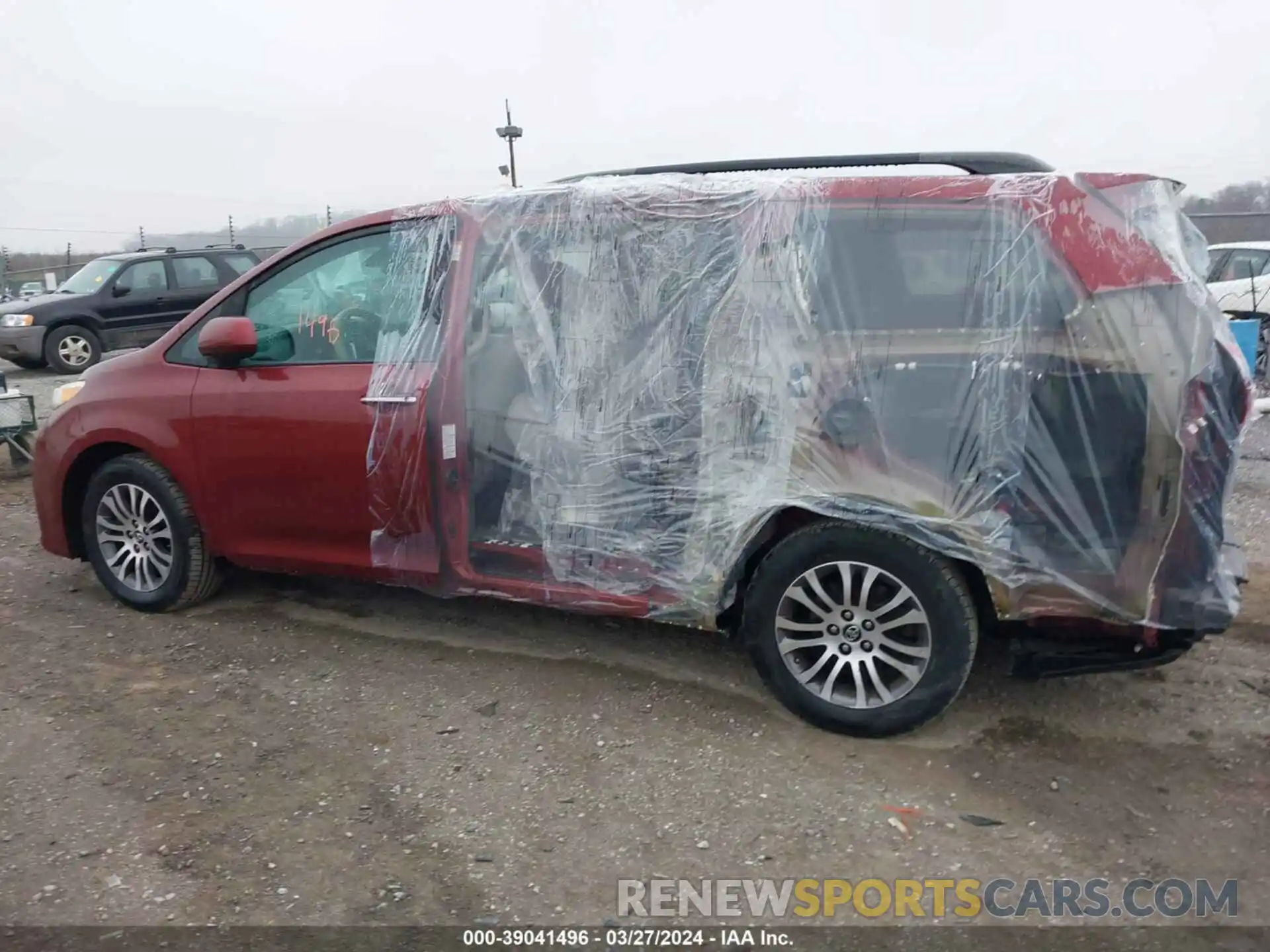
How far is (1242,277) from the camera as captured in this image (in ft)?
34.6

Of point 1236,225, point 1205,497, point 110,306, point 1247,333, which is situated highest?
point 1236,225

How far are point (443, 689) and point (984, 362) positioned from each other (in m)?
2.29

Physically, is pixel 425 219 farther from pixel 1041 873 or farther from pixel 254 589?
pixel 1041 873

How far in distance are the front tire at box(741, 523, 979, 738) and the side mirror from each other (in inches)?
90.3

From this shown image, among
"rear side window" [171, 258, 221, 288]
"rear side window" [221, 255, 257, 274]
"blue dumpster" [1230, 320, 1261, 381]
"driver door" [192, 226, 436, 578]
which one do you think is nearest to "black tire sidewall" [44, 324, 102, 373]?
"rear side window" [171, 258, 221, 288]

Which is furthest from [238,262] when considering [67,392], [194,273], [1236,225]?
[1236,225]

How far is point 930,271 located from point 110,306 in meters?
12.7

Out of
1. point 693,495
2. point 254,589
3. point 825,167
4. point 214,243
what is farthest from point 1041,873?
point 214,243

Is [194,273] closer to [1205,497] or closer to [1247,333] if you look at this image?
[1247,333]

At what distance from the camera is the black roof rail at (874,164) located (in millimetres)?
3416

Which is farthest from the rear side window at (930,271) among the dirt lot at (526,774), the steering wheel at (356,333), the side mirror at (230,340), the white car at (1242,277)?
the white car at (1242,277)

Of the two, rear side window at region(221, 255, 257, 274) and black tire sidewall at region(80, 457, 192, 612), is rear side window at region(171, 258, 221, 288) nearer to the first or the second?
rear side window at region(221, 255, 257, 274)

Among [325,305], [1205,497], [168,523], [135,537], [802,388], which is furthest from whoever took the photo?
[135,537]

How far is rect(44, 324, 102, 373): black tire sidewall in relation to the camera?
12805 mm
